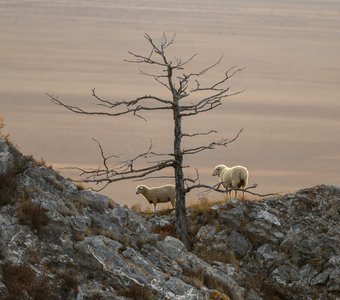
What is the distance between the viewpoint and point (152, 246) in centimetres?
1980

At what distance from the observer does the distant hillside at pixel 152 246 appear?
17.3 m

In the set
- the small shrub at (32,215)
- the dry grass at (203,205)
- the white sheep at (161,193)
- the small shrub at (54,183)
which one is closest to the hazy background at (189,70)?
the white sheep at (161,193)

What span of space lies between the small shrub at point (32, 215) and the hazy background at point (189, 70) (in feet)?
79.6

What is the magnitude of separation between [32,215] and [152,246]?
2805 mm

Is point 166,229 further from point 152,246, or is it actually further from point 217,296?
point 217,296

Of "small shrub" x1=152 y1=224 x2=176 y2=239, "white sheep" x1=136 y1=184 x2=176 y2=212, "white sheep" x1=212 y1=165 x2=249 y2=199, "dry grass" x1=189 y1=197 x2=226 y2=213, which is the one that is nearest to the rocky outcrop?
"dry grass" x1=189 y1=197 x2=226 y2=213

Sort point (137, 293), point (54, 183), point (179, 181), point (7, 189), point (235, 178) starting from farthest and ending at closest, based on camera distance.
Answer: point (235, 178), point (179, 181), point (54, 183), point (7, 189), point (137, 293)

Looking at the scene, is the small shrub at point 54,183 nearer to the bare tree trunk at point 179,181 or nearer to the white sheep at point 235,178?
the bare tree trunk at point 179,181

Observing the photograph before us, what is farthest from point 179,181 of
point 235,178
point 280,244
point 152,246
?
point 235,178

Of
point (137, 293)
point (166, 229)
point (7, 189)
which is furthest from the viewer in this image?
point (166, 229)

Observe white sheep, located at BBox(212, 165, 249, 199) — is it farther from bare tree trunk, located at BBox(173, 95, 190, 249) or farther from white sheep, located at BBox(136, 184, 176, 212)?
bare tree trunk, located at BBox(173, 95, 190, 249)

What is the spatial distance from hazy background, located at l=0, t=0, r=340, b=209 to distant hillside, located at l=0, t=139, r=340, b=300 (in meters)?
17.5

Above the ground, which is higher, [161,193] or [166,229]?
[161,193]

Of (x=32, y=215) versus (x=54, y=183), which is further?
(x=54, y=183)
